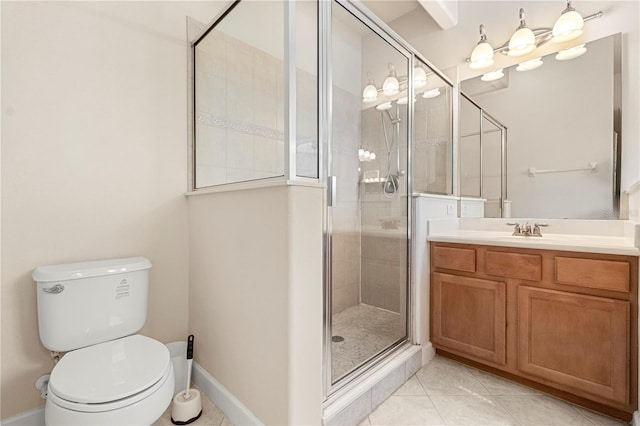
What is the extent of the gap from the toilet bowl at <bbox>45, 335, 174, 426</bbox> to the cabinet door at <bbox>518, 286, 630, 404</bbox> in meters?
1.83

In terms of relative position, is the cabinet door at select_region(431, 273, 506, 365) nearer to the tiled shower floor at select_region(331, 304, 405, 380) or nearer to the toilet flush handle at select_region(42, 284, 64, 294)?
the tiled shower floor at select_region(331, 304, 405, 380)

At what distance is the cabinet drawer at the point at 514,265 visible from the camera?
5.26 feet

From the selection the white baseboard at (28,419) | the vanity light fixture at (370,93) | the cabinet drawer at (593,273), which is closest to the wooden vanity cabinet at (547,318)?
the cabinet drawer at (593,273)

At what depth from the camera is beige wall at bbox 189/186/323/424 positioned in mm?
1124

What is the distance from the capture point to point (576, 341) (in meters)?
1.48

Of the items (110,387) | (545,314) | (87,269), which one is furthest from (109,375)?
(545,314)

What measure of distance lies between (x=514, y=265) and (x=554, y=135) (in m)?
1.02

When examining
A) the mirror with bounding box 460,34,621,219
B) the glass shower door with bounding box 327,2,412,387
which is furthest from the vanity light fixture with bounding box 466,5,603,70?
the glass shower door with bounding box 327,2,412,387

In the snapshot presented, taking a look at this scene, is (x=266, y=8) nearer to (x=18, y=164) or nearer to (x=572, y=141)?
(x=18, y=164)

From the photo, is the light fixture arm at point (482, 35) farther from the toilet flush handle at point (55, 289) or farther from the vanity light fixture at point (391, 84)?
the toilet flush handle at point (55, 289)

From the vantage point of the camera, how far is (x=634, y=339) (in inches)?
53.2

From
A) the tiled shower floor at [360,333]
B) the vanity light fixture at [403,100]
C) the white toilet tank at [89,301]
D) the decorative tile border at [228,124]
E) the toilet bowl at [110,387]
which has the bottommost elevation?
the tiled shower floor at [360,333]

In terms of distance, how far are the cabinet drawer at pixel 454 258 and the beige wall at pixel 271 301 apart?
3.69 ft

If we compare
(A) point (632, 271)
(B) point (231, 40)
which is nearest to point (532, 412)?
(A) point (632, 271)
